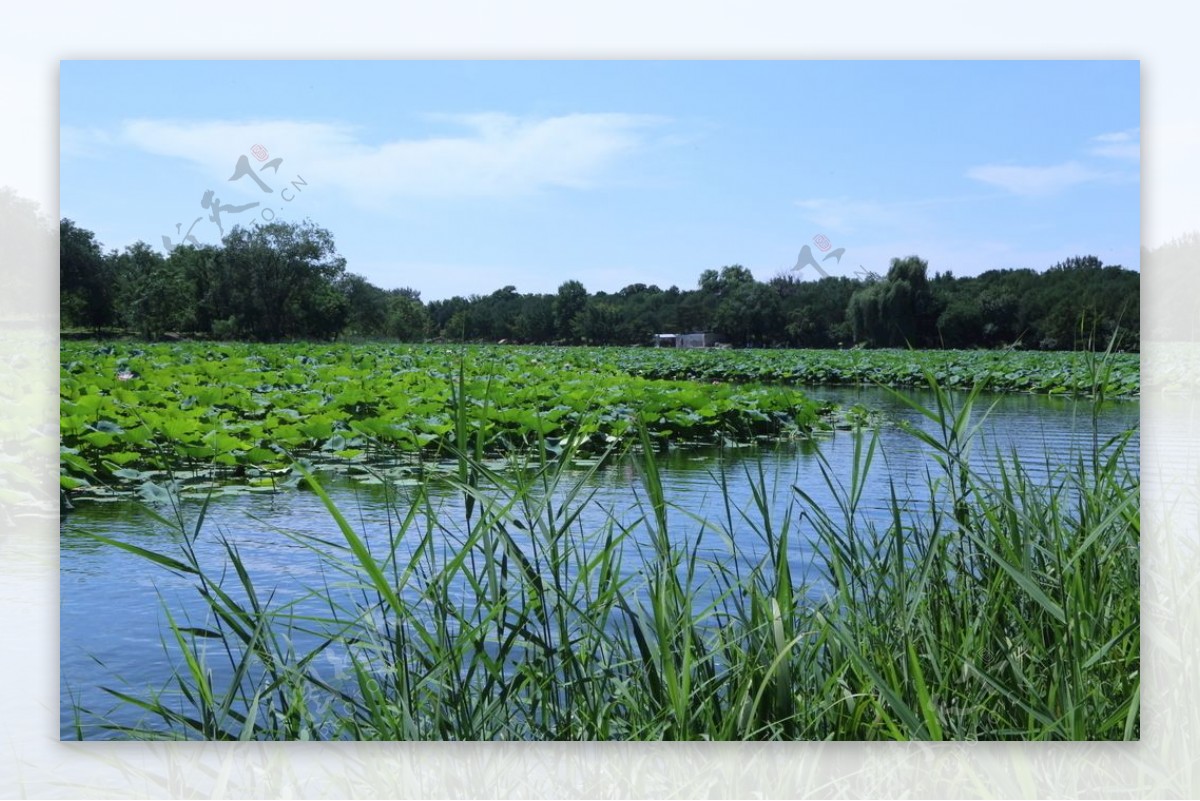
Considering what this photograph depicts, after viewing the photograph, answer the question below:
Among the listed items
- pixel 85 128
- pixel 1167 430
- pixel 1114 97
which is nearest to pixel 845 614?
pixel 1167 430

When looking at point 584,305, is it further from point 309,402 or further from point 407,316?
point 309,402

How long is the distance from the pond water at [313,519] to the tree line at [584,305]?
226 millimetres

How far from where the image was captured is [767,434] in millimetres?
3211

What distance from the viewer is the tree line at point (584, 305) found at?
231cm

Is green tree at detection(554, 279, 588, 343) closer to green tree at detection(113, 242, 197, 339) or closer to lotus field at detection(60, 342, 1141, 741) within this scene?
lotus field at detection(60, 342, 1141, 741)

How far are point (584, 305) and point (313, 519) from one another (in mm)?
830

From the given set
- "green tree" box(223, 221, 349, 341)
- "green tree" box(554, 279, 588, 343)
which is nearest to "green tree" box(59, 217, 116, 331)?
"green tree" box(223, 221, 349, 341)

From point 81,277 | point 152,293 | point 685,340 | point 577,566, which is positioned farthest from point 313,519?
point 685,340

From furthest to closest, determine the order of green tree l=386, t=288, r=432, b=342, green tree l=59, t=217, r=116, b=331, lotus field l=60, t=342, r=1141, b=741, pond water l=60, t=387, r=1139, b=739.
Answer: green tree l=386, t=288, r=432, b=342
green tree l=59, t=217, r=116, b=331
pond water l=60, t=387, r=1139, b=739
lotus field l=60, t=342, r=1141, b=741

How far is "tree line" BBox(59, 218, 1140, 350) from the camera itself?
7.58 ft

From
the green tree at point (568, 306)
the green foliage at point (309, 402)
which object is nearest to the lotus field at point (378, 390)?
the green foliage at point (309, 402)

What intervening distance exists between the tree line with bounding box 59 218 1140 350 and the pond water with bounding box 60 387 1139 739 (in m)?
0.23

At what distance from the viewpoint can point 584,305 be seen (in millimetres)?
2494

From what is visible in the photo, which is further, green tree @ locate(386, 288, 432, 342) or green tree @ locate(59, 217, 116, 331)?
green tree @ locate(386, 288, 432, 342)
